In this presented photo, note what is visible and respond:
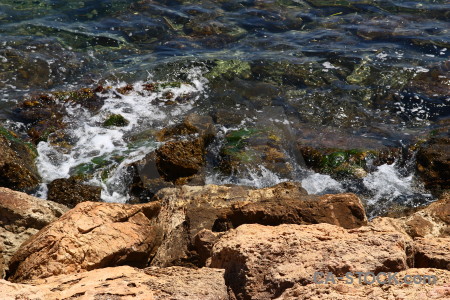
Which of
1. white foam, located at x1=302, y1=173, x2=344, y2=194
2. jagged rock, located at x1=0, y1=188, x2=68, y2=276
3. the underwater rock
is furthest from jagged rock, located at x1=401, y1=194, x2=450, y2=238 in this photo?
the underwater rock

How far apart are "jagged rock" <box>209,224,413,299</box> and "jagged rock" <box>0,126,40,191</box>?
4.05 metres

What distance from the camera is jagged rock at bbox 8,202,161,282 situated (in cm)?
432

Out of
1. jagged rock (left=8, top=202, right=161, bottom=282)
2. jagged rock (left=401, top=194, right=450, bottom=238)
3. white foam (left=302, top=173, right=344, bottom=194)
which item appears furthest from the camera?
white foam (left=302, top=173, right=344, bottom=194)

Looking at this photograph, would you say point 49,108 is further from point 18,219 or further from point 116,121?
point 18,219

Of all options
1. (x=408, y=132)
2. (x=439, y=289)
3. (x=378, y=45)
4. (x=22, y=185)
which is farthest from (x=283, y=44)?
(x=439, y=289)

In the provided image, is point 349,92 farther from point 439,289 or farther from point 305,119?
point 439,289

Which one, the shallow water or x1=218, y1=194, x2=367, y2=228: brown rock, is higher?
x1=218, y1=194, x2=367, y2=228: brown rock

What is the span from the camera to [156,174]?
717cm

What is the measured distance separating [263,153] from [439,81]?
13.6 ft

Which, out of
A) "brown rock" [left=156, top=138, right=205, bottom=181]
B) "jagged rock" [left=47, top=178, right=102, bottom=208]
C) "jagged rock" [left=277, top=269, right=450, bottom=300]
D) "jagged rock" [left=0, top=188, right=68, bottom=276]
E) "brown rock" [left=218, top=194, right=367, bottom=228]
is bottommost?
"jagged rock" [left=47, top=178, right=102, bottom=208]

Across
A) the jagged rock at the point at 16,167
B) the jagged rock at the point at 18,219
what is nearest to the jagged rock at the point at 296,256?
the jagged rock at the point at 18,219

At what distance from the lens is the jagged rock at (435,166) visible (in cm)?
715

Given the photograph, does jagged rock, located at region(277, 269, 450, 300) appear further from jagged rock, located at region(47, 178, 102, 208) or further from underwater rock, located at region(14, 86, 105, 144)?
underwater rock, located at region(14, 86, 105, 144)

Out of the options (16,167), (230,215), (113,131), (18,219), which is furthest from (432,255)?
(113,131)
